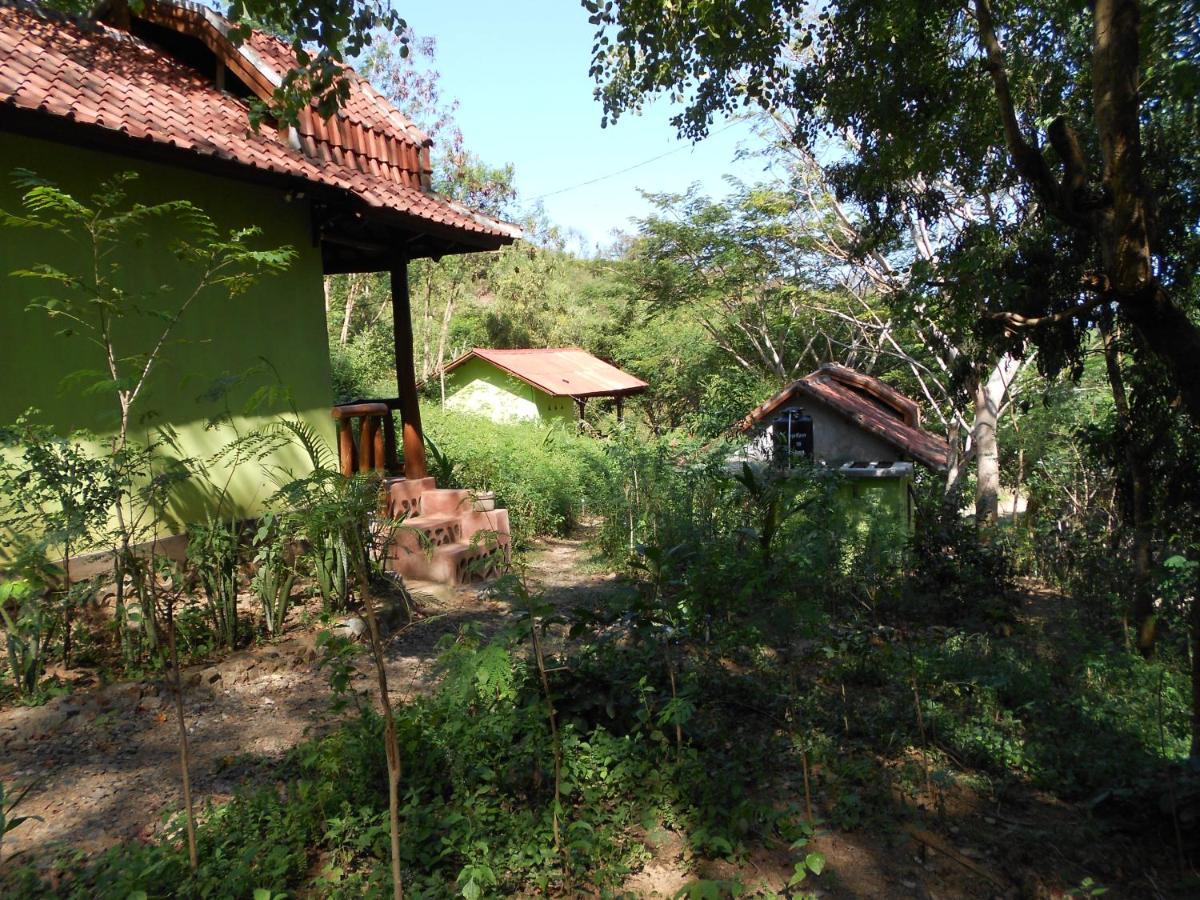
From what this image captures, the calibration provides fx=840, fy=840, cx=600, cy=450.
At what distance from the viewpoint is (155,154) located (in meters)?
5.59

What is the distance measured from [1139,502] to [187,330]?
28.6 feet

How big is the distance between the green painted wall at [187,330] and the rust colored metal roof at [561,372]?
40.3 feet

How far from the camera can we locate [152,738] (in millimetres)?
4379

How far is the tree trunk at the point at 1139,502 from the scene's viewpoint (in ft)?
26.2

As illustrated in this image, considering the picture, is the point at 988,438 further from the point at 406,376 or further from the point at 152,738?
the point at 152,738

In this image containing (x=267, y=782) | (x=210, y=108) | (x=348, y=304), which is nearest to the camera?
(x=267, y=782)

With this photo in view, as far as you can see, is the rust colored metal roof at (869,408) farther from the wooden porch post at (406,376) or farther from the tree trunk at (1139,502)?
the wooden porch post at (406,376)

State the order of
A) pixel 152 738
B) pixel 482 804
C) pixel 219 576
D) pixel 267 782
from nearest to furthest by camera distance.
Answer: pixel 482 804 → pixel 267 782 → pixel 152 738 → pixel 219 576

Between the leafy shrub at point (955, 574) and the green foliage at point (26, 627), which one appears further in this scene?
the leafy shrub at point (955, 574)

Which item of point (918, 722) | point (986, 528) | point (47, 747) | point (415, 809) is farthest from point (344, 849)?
point (986, 528)

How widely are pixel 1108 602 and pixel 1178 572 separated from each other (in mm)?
2715

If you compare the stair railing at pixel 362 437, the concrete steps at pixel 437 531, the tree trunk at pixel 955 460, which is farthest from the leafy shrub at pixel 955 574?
the stair railing at pixel 362 437

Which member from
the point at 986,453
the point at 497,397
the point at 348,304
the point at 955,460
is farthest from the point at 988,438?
the point at 348,304

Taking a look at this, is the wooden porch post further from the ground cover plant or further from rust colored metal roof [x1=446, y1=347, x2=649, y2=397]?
rust colored metal roof [x1=446, y1=347, x2=649, y2=397]
